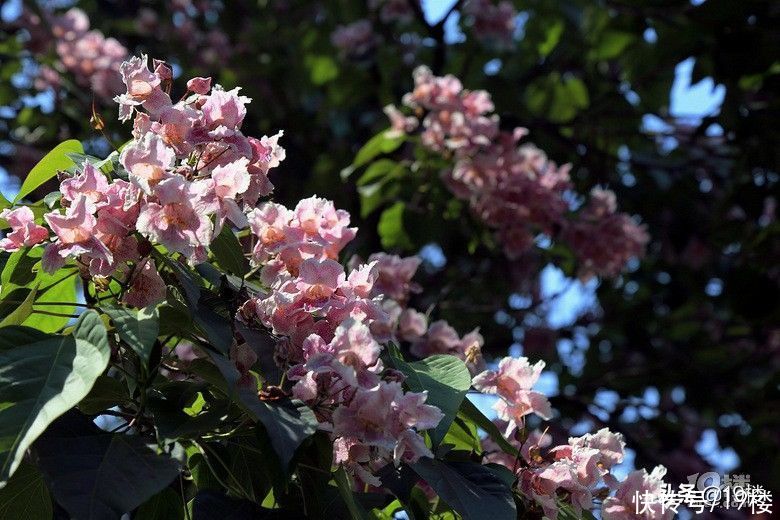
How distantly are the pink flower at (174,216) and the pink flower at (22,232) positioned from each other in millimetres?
114

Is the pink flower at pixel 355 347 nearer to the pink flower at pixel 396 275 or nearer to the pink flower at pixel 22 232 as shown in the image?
the pink flower at pixel 22 232

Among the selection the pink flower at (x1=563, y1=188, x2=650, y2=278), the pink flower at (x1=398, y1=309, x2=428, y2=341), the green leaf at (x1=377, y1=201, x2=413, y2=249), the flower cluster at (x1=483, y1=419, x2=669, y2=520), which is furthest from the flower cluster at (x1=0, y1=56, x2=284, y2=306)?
the pink flower at (x1=563, y1=188, x2=650, y2=278)

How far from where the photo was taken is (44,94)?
327 cm

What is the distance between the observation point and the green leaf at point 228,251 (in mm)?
1043

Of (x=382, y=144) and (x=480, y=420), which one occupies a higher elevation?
(x=382, y=144)

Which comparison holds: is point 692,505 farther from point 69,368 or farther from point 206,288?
point 69,368

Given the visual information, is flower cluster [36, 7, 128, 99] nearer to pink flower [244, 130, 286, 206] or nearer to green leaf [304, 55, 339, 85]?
green leaf [304, 55, 339, 85]

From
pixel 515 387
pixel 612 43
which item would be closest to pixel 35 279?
pixel 515 387

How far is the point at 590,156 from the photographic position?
9.82 ft

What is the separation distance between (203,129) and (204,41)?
302 cm

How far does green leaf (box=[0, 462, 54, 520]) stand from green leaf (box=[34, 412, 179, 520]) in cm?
6

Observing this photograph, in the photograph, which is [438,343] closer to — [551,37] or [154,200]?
[154,200]

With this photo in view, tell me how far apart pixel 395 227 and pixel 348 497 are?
148 cm

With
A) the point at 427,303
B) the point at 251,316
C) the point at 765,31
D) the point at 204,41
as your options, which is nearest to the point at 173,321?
the point at 251,316
